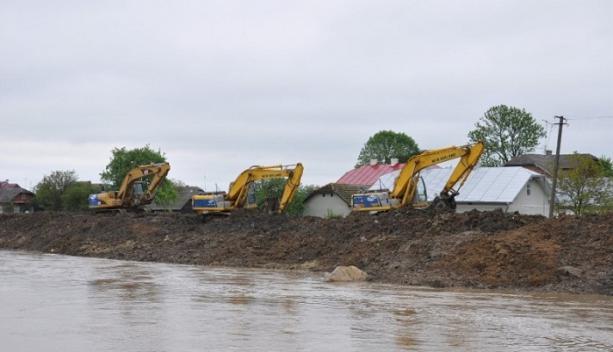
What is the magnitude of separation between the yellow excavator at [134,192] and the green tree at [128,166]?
41.8 m

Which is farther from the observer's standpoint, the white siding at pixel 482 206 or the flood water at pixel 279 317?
the white siding at pixel 482 206

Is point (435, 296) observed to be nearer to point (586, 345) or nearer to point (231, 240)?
point (586, 345)

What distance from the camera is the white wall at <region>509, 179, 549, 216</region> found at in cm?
6162

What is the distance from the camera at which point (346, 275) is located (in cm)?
2620

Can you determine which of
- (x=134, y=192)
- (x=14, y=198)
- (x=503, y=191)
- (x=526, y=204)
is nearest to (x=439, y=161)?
(x=134, y=192)

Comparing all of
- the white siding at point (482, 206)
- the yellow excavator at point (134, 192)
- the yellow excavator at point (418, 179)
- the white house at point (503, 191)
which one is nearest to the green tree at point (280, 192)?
the white house at point (503, 191)

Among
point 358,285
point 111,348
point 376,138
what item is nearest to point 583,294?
point 358,285

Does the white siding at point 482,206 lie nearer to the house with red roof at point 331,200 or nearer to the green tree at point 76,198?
the house with red roof at point 331,200

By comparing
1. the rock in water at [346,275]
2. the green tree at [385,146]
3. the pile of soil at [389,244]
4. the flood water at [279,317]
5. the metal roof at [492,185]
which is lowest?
the flood water at [279,317]

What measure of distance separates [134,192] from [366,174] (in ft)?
126

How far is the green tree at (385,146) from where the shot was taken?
112 meters

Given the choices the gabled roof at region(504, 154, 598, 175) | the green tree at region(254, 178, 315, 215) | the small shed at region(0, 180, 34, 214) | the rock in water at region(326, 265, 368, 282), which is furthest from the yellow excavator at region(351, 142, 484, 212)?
the small shed at region(0, 180, 34, 214)

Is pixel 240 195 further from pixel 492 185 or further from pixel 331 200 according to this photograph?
pixel 331 200

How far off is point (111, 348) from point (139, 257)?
25.3 metres
